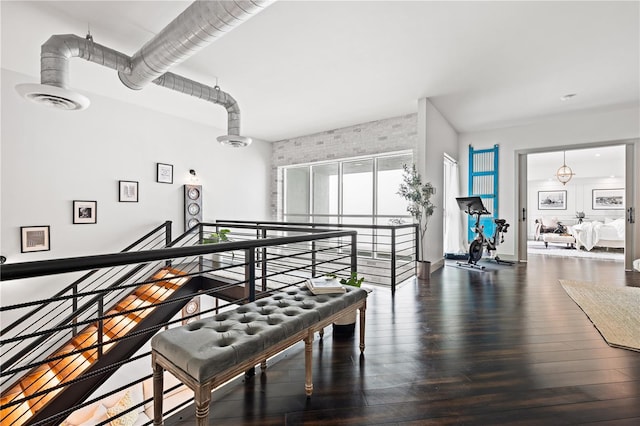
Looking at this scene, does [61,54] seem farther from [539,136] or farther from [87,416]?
[539,136]

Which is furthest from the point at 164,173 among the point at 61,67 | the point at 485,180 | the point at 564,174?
the point at 564,174

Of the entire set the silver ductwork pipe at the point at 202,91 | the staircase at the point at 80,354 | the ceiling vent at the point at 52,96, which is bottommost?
the staircase at the point at 80,354

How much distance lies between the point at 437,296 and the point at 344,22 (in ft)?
11.0

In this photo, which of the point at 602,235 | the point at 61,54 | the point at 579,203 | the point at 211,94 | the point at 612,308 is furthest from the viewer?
the point at 579,203

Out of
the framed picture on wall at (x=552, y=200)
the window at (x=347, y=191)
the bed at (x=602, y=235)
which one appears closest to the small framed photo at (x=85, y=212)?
the window at (x=347, y=191)

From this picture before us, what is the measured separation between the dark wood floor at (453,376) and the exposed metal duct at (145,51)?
2.58m

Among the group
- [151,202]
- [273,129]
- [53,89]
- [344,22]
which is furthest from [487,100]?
[151,202]

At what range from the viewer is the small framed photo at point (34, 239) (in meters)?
3.84

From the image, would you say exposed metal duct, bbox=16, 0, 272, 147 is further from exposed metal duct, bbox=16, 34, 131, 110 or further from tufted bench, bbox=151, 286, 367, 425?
tufted bench, bbox=151, 286, 367, 425

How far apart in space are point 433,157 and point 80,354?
6133 millimetres

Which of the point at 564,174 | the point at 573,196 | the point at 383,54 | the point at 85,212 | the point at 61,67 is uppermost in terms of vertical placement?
the point at 383,54

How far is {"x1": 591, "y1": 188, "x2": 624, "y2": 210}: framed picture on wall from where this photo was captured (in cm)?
954

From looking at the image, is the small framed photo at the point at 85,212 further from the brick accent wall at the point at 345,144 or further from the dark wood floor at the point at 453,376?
the dark wood floor at the point at 453,376

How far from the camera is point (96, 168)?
15.1ft
